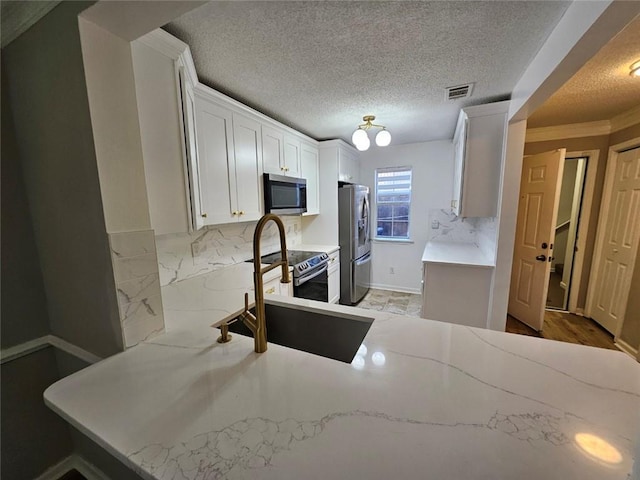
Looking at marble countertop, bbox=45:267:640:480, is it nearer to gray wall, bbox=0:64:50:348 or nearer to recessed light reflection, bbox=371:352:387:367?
recessed light reflection, bbox=371:352:387:367

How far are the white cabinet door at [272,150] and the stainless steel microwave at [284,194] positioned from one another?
0.10m

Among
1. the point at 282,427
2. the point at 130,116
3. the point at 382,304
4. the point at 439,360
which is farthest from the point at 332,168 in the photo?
the point at 282,427

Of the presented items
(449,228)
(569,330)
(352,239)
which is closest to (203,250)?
(352,239)

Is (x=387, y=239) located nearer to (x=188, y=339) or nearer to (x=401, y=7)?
(x=401, y=7)

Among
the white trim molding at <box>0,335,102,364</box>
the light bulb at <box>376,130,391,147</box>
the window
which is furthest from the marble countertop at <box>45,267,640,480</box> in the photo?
the window

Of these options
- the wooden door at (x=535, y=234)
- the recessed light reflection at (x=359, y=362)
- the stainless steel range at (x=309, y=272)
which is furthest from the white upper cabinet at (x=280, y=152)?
the wooden door at (x=535, y=234)

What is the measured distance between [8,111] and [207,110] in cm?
96

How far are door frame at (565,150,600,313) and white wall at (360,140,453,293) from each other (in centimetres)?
141

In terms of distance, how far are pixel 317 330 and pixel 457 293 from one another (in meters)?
1.81

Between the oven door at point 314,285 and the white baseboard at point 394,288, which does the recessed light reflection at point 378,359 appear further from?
the white baseboard at point 394,288

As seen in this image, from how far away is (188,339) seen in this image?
1062 mm

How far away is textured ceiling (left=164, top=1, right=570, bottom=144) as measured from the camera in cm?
119

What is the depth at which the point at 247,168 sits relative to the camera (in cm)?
223

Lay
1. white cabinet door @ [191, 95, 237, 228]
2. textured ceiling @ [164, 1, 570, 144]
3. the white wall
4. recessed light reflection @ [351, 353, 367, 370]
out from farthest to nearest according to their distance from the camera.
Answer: the white wall < white cabinet door @ [191, 95, 237, 228] < textured ceiling @ [164, 1, 570, 144] < recessed light reflection @ [351, 353, 367, 370]
